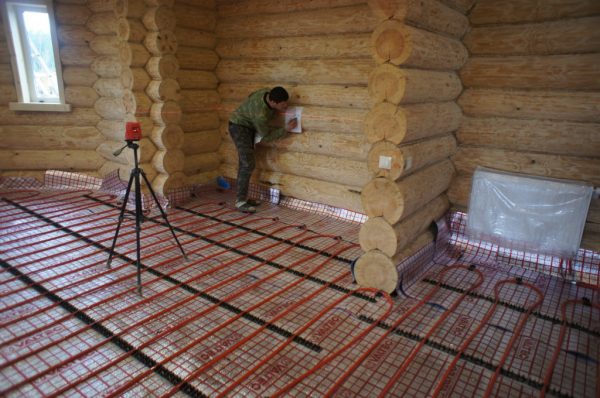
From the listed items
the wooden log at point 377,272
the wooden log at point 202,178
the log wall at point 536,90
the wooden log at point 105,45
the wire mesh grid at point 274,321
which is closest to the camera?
the wire mesh grid at point 274,321

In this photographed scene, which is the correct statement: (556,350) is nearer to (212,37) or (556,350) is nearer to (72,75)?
(212,37)

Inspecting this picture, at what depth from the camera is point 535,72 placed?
423 centimetres

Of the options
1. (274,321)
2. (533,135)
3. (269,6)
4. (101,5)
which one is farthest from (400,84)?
(101,5)

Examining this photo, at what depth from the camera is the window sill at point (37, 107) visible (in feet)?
21.3

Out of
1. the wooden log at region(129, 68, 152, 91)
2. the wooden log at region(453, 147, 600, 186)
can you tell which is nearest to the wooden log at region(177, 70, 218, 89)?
the wooden log at region(129, 68, 152, 91)

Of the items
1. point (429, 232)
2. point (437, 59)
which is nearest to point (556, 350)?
point (429, 232)

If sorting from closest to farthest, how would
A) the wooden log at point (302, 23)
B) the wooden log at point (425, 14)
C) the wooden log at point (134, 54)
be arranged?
the wooden log at point (425, 14)
the wooden log at point (302, 23)
the wooden log at point (134, 54)

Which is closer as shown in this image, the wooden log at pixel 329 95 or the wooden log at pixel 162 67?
the wooden log at pixel 329 95

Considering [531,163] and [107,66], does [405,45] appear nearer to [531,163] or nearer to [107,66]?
[531,163]

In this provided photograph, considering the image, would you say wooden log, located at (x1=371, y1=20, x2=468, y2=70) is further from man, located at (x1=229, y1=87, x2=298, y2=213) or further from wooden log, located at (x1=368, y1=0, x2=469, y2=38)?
man, located at (x1=229, y1=87, x2=298, y2=213)

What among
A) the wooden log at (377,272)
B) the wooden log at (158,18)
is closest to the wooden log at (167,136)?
the wooden log at (158,18)

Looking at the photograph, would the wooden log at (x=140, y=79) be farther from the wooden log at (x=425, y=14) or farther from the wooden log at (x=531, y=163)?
the wooden log at (x=531, y=163)

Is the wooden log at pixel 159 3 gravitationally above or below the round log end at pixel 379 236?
above

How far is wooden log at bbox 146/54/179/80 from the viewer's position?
5.59 meters
